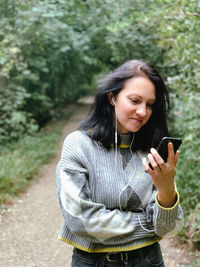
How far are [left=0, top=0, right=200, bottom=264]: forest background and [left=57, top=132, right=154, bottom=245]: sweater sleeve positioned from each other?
229 centimetres

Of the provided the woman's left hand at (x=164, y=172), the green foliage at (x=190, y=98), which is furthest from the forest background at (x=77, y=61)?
the woman's left hand at (x=164, y=172)

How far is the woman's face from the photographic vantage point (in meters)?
1.38

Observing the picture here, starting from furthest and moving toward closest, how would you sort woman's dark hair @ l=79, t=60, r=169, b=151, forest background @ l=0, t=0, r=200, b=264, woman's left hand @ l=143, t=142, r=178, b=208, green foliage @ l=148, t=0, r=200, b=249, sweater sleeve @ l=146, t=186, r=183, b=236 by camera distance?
forest background @ l=0, t=0, r=200, b=264, green foliage @ l=148, t=0, r=200, b=249, woman's dark hair @ l=79, t=60, r=169, b=151, sweater sleeve @ l=146, t=186, r=183, b=236, woman's left hand @ l=143, t=142, r=178, b=208

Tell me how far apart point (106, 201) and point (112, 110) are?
0.41 m

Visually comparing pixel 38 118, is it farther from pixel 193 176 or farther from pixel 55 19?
pixel 193 176

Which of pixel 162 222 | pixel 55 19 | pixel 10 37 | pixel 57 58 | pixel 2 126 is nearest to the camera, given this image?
pixel 162 222

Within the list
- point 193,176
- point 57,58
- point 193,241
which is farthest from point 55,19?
point 193,241

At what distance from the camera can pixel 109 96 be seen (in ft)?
4.85

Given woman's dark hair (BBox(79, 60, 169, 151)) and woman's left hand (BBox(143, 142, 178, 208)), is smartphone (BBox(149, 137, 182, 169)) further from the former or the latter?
woman's dark hair (BBox(79, 60, 169, 151))

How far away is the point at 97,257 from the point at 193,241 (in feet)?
8.76

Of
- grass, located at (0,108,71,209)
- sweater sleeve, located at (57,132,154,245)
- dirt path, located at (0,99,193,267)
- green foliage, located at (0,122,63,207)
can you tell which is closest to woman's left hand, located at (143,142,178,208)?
sweater sleeve, located at (57,132,154,245)

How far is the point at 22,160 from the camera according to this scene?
7152 mm

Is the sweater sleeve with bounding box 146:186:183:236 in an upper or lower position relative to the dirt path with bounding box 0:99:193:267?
upper

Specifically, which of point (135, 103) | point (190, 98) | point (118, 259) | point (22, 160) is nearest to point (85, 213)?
point (118, 259)
